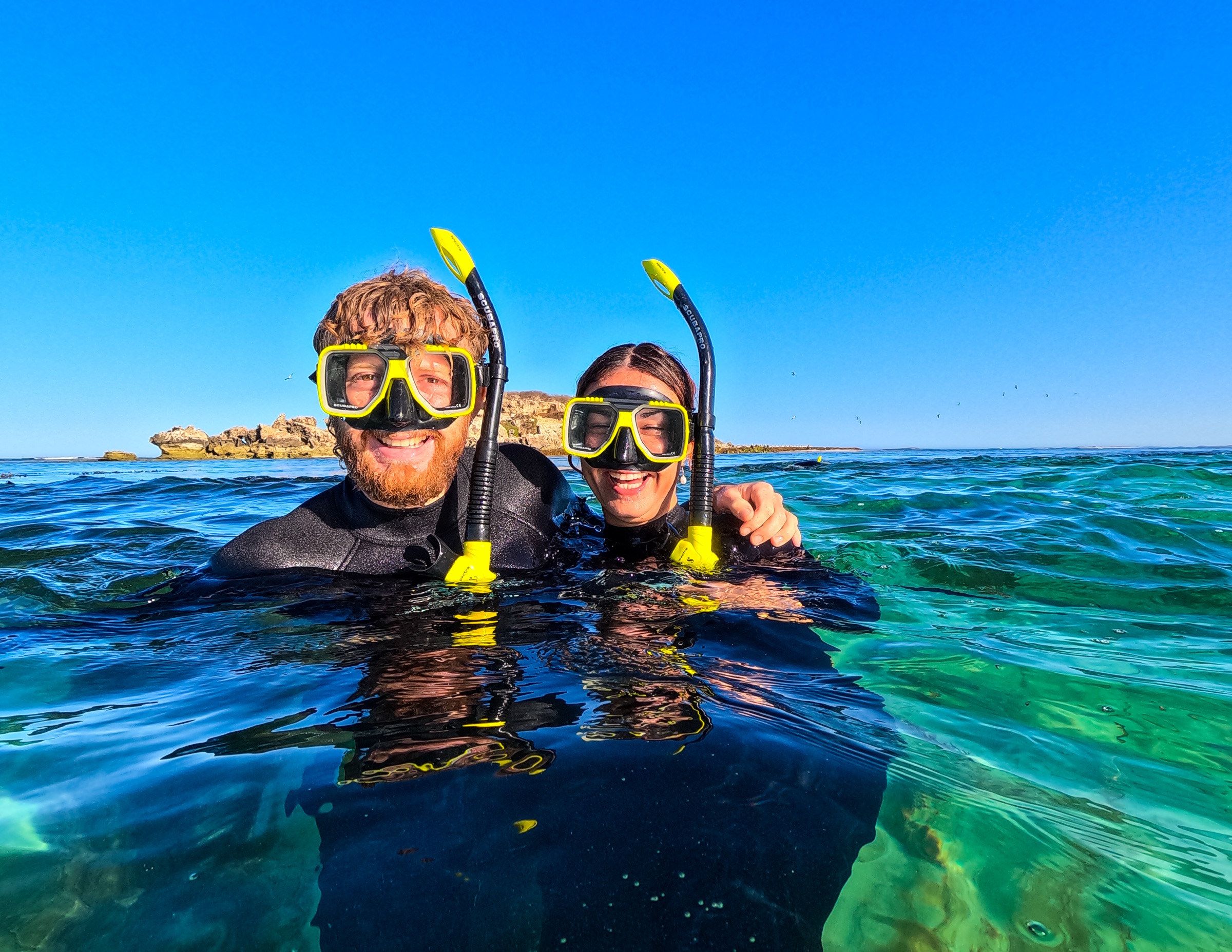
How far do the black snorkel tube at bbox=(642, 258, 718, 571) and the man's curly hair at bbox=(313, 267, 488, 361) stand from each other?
3.61 feet

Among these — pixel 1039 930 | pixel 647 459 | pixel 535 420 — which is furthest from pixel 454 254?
pixel 535 420

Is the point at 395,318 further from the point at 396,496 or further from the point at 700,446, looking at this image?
the point at 700,446

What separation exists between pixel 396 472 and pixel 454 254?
1127 mm

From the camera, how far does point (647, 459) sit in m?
3.17

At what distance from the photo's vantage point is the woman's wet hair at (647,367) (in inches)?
136

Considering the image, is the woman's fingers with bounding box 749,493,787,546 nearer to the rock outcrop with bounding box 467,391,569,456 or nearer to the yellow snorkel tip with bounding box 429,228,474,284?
the yellow snorkel tip with bounding box 429,228,474,284

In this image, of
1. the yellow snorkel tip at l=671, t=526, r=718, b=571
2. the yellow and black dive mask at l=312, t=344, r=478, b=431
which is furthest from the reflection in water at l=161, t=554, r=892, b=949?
the yellow and black dive mask at l=312, t=344, r=478, b=431

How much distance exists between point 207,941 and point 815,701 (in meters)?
1.47

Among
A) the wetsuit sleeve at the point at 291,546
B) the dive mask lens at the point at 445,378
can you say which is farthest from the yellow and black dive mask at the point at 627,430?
the wetsuit sleeve at the point at 291,546

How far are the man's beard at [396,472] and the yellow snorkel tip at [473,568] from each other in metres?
0.40

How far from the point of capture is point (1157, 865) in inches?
48.7

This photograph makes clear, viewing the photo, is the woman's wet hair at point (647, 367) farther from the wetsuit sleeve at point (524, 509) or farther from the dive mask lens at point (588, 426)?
the wetsuit sleeve at point (524, 509)

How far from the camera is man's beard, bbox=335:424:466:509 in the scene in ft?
10.1

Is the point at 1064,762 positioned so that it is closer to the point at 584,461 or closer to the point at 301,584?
the point at 584,461
